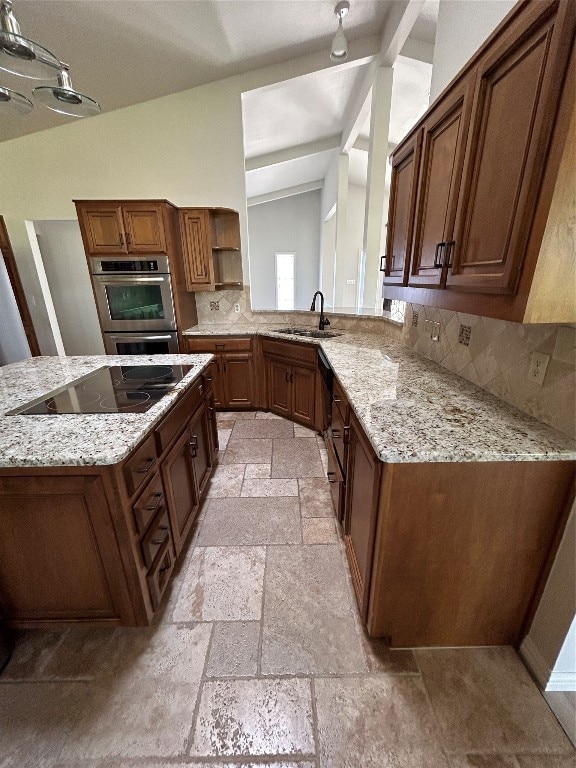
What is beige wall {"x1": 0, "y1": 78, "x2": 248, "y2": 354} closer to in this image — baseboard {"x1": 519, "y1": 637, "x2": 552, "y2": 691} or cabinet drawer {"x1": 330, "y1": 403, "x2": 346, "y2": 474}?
cabinet drawer {"x1": 330, "y1": 403, "x2": 346, "y2": 474}

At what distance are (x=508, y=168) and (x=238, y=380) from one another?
277 cm

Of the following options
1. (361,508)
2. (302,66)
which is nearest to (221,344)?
(361,508)

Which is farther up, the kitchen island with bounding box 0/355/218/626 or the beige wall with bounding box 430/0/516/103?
the beige wall with bounding box 430/0/516/103

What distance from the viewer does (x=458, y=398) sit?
133 cm

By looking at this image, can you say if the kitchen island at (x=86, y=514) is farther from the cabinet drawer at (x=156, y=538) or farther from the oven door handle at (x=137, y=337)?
the oven door handle at (x=137, y=337)

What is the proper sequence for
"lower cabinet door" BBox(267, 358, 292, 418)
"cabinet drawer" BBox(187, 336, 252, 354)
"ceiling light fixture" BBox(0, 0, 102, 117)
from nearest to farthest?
"ceiling light fixture" BBox(0, 0, 102, 117) → "lower cabinet door" BBox(267, 358, 292, 418) → "cabinet drawer" BBox(187, 336, 252, 354)

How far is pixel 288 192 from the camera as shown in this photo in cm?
786

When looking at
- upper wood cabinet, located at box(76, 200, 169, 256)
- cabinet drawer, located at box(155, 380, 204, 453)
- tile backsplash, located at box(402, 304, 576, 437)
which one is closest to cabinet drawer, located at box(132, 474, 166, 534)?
cabinet drawer, located at box(155, 380, 204, 453)

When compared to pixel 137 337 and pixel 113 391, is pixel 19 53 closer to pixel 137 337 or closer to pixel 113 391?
pixel 113 391

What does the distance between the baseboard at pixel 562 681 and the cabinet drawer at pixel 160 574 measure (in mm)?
1501

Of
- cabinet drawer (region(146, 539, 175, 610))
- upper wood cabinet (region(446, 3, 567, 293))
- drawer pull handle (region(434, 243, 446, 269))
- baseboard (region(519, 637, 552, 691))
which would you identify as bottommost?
baseboard (region(519, 637, 552, 691))

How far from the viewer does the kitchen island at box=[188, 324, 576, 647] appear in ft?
3.17

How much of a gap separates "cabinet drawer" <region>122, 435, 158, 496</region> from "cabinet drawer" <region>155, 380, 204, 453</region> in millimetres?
67

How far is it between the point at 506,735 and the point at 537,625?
355 mm
